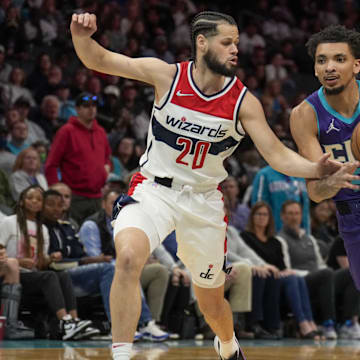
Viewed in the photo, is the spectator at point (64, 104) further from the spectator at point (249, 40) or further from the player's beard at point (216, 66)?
the player's beard at point (216, 66)

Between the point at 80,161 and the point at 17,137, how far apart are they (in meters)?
1.11

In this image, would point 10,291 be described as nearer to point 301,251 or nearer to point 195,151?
point 195,151

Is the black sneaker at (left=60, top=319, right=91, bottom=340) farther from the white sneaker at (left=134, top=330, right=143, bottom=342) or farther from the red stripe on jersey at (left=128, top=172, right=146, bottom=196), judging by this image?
the red stripe on jersey at (left=128, top=172, right=146, bottom=196)

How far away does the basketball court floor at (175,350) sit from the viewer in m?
6.93

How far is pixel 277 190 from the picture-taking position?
10812 mm

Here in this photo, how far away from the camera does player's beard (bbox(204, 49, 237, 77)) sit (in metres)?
5.11

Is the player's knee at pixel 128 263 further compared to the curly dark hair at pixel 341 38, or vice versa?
the curly dark hair at pixel 341 38

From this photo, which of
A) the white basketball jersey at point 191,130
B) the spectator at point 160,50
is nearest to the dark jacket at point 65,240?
the white basketball jersey at point 191,130

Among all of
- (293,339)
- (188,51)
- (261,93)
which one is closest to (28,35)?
(188,51)

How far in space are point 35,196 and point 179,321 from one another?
7.43 feet

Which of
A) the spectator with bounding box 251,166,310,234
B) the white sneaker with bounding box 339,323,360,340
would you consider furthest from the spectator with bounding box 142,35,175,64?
the white sneaker with bounding box 339,323,360,340

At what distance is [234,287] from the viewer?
31.2 ft

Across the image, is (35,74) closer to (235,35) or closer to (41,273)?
(41,273)

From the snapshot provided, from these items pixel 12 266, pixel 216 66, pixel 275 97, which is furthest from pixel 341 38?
pixel 275 97
